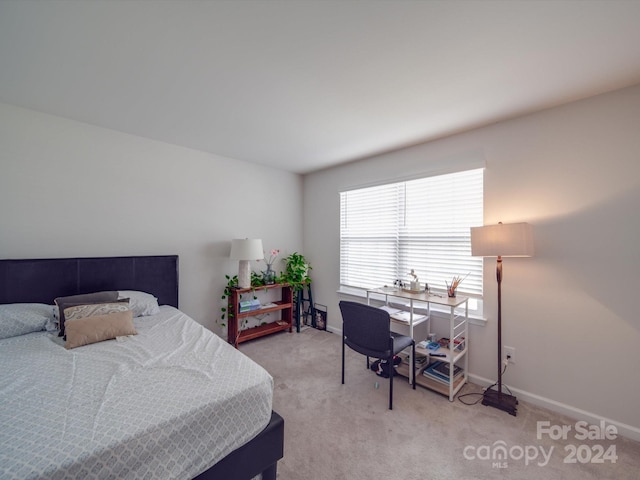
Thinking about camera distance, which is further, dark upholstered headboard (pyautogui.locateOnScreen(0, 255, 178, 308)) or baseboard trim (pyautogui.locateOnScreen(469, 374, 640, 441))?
dark upholstered headboard (pyautogui.locateOnScreen(0, 255, 178, 308))

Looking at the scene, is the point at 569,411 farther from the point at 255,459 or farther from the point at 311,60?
the point at 311,60

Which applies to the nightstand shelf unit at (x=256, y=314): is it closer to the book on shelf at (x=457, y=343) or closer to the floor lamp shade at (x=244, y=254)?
the floor lamp shade at (x=244, y=254)

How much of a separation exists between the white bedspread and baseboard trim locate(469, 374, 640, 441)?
89.3 inches

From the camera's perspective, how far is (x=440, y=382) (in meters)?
2.40

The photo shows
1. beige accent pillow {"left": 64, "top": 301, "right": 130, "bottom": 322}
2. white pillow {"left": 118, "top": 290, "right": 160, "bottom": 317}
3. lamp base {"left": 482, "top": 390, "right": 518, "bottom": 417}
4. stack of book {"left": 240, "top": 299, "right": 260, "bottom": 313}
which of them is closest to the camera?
beige accent pillow {"left": 64, "top": 301, "right": 130, "bottom": 322}

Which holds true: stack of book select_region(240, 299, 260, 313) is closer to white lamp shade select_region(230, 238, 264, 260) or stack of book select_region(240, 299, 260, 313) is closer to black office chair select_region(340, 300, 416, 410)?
white lamp shade select_region(230, 238, 264, 260)

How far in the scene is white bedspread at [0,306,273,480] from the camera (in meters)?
0.93

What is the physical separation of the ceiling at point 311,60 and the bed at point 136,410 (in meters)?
1.88

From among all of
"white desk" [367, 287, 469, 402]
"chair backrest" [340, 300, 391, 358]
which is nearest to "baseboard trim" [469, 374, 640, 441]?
"white desk" [367, 287, 469, 402]

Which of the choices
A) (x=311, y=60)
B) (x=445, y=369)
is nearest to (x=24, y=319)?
(x=311, y=60)

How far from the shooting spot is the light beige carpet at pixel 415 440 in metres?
1.56

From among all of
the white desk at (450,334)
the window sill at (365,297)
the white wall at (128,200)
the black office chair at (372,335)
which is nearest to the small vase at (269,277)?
the white wall at (128,200)

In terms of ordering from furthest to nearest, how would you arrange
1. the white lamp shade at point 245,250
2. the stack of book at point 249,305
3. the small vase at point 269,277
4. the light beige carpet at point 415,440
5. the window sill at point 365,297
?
the small vase at point 269,277
the stack of book at point 249,305
the white lamp shade at point 245,250
the window sill at point 365,297
the light beige carpet at point 415,440

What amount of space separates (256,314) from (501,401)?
2762 millimetres
